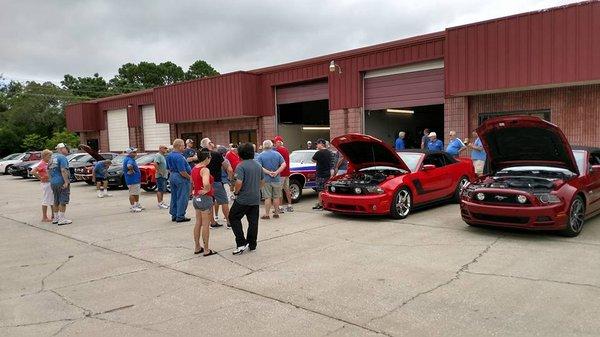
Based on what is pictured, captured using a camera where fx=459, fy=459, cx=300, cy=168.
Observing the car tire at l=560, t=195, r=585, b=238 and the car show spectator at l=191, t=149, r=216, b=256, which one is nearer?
the car show spectator at l=191, t=149, r=216, b=256

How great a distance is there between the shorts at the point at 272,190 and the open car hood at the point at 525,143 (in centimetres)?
410

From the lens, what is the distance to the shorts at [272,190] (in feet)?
31.5

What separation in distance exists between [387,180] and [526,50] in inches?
282

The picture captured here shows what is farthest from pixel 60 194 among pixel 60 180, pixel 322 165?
pixel 322 165

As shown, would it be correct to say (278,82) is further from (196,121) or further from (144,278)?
(144,278)

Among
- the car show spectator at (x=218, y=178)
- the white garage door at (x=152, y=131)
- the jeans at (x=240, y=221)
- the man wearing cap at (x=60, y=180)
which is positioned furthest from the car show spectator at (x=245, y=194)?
the white garage door at (x=152, y=131)

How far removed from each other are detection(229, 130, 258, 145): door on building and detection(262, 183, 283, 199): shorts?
527 inches

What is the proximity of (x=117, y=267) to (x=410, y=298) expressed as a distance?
13.0ft

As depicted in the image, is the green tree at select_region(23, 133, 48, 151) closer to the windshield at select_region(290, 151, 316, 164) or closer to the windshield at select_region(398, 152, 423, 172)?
the windshield at select_region(290, 151, 316, 164)

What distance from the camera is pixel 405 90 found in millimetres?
17156

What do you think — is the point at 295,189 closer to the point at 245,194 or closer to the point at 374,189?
the point at 374,189

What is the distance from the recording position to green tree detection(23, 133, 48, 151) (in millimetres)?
42188

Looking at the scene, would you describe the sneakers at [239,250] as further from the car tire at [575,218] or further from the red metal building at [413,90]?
the red metal building at [413,90]

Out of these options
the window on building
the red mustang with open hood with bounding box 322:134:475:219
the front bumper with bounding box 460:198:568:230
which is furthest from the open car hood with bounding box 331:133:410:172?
the window on building
